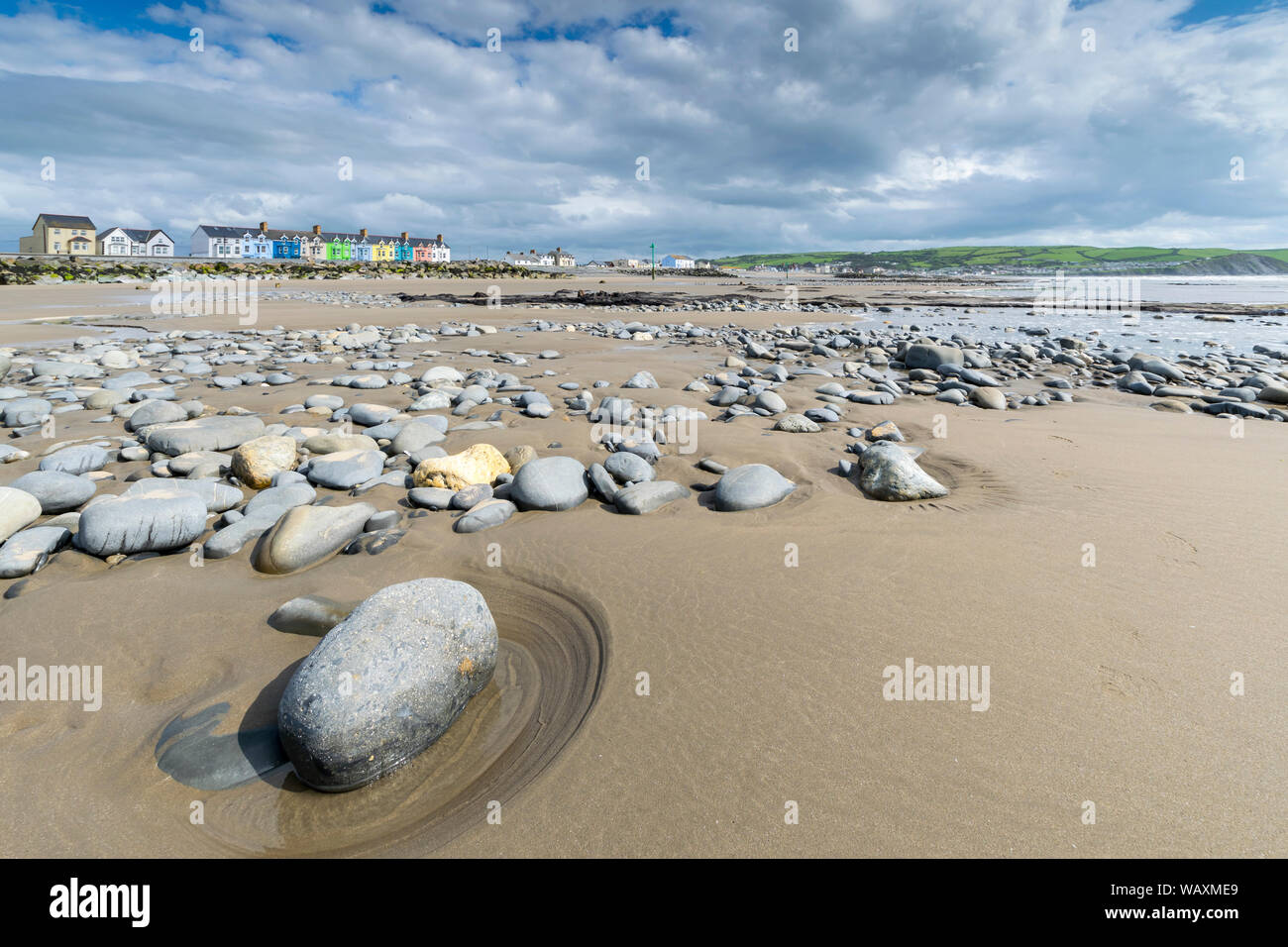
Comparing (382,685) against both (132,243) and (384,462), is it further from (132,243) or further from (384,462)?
(132,243)

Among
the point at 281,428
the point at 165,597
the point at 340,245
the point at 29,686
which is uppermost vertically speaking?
the point at 340,245

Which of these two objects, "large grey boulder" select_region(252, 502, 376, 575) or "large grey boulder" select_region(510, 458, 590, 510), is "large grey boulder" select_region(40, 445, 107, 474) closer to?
"large grey boulder" select_region(252, 502, 376, 575)

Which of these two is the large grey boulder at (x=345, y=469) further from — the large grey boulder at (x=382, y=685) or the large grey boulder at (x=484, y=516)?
the large grey boulder at (x=382, y=685)

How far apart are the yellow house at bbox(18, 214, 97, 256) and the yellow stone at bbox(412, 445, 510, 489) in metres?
105

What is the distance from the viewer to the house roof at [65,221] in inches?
3081

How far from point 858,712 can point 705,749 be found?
0.57 m

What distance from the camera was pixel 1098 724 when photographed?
204 cm

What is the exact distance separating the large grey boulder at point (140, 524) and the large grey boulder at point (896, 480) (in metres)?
4.34

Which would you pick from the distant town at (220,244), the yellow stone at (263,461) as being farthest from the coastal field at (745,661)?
the distant town at (220,244)

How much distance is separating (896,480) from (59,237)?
364 ft
